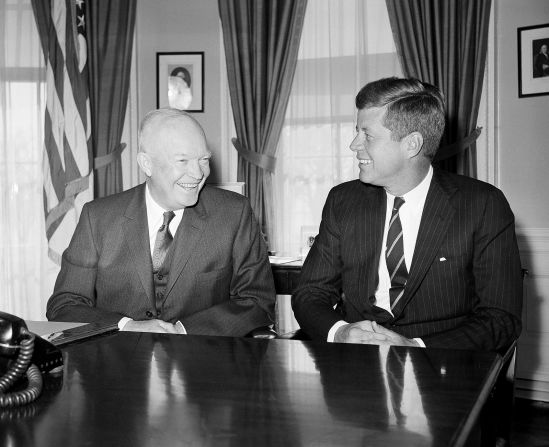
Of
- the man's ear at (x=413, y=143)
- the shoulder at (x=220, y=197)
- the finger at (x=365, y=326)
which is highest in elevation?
the man's ear at (x=413, y=143)

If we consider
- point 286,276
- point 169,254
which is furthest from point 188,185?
point 286,276

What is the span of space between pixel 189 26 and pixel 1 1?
5.23ft

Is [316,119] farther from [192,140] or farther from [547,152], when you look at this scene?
[192,140]

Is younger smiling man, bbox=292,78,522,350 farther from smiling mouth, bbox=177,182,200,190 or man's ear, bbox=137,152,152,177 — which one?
man's ear, bbox=137,152,152,177

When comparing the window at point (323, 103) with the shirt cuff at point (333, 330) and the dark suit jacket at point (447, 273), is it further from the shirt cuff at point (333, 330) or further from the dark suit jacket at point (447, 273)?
the shirt cuff at point (333, 330)

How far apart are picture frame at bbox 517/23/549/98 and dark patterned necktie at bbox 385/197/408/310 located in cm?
254

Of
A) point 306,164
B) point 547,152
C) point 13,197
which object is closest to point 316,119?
point 306,164

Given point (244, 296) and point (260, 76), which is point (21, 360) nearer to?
point (244, 296)

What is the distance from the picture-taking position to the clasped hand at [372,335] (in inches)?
89.5

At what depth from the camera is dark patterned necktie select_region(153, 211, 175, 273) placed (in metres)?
2.66

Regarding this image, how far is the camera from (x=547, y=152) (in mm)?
4594

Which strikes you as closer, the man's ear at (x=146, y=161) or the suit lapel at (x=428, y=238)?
the suit lapel at (x=428, y=238)

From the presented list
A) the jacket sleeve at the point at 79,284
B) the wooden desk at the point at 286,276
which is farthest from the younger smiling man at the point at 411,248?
the wooden desk at the point at 286,276

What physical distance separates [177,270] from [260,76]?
3036 millimetres
